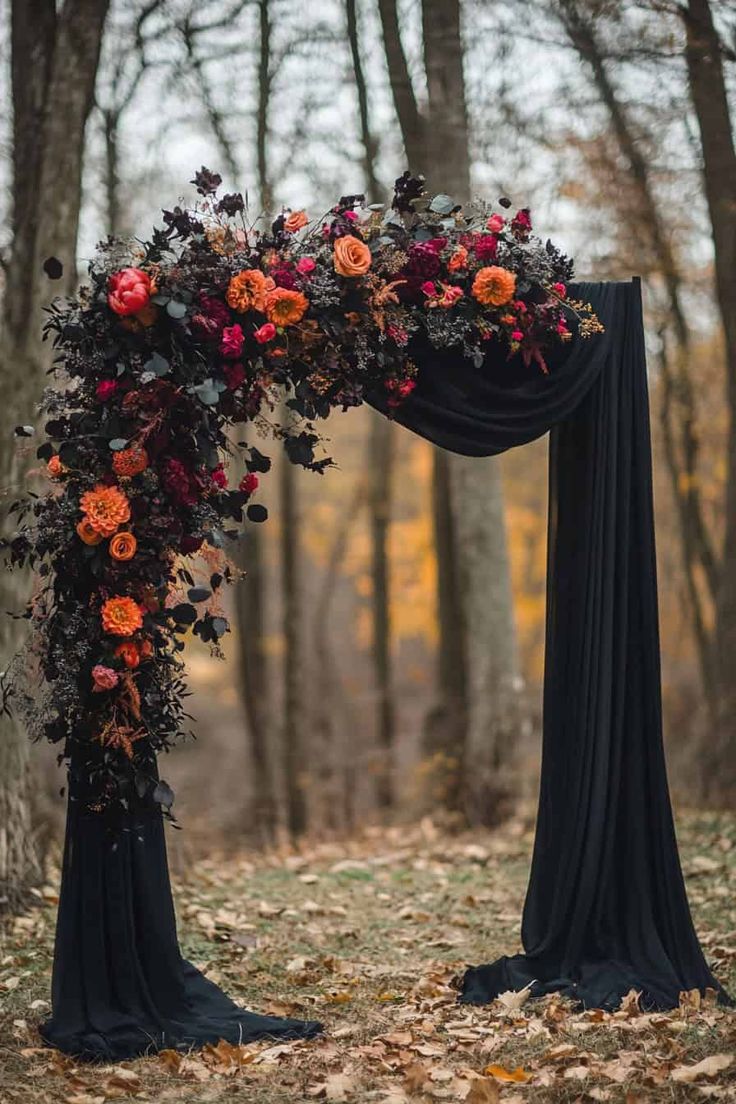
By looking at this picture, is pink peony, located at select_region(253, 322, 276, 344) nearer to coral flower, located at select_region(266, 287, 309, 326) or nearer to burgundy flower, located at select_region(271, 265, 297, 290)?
coral flower, located at select_region(266, 287, 309, 326)

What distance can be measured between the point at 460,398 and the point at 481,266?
562 mm

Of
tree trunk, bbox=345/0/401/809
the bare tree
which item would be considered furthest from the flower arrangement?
tree trunk, bbox=345/0/401/809

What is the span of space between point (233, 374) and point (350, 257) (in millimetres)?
672

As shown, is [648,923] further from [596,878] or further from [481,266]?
[481,266]

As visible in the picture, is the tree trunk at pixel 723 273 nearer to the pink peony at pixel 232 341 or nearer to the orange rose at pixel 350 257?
the orange rose at pixel 350 257

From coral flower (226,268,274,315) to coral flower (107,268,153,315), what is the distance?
12.7 inches

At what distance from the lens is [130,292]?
423cm

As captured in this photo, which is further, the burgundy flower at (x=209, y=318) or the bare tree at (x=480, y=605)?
the bare tree at (x=480, y=605)

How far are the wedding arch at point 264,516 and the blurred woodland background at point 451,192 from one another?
2.04 meters

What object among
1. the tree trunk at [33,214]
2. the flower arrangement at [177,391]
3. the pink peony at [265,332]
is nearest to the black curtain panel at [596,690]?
the flower arrangement at [177,391]

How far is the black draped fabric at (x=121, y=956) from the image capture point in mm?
4410

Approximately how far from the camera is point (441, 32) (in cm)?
862

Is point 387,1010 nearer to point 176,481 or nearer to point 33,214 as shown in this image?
point 176,481

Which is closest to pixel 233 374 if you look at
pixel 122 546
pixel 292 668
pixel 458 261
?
pixel 122 546
